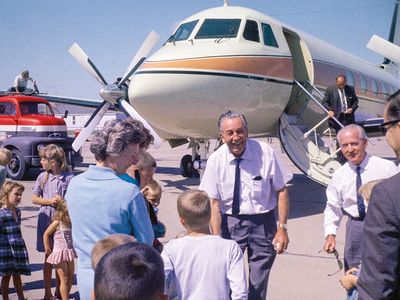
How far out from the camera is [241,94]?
29.1ft

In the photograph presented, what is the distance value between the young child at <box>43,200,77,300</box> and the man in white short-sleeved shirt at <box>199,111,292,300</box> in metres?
1.53

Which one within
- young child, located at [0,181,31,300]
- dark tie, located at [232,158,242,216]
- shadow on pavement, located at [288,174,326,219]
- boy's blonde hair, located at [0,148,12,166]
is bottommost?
shadow on pavement, located at [288,174,326,219]

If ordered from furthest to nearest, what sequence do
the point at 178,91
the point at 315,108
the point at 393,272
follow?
the point at 315,108 → the point at 178,91 → the point at 393,272

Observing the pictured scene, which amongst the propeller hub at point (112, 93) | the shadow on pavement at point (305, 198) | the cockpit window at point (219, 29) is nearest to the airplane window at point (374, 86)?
the shadow on pavement at point (305, 198)

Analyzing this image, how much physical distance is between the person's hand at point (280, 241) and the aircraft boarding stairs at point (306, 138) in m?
5.26

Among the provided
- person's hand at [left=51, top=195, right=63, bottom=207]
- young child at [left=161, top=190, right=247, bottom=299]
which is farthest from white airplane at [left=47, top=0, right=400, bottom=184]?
young child at [left=161, top=190, right=247, bottom=299]

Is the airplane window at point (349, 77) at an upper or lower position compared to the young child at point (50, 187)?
upper

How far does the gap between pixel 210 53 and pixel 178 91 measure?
1.07m

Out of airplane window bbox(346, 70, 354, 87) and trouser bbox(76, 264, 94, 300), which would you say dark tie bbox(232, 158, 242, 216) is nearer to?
trouser bbox(76, 264, 94, 300)

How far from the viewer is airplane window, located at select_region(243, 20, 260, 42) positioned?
9570 mm

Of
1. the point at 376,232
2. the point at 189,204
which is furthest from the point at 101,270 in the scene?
the point at 189,204

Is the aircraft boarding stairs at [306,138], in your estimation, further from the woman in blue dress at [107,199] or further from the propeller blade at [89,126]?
the woman in blue dress at [107,199]

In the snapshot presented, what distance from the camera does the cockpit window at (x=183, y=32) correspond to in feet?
32.7

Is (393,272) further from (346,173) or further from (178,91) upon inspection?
(178,91)
